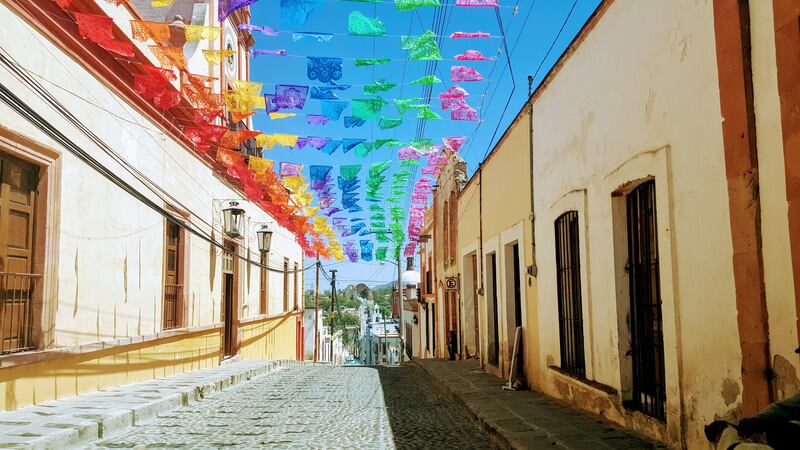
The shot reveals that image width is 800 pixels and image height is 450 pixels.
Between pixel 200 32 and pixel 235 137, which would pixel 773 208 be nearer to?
pixel 200 32

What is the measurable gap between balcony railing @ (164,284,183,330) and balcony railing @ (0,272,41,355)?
416cm

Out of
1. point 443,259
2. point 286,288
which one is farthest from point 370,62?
point 286,288

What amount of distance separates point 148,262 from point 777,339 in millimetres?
8855

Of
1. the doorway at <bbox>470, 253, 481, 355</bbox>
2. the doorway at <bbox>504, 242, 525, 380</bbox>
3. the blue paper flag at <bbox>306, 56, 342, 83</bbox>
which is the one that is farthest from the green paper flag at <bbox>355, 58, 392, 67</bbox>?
the doorway at <bbox>470, 253, 481, 355</bbox>

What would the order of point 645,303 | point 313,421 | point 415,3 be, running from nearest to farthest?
point 645,303 → point 313,421 → point 415,3

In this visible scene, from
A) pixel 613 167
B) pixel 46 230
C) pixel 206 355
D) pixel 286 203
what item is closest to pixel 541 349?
pixel 613 167

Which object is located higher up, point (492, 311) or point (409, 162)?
point (409, 162)

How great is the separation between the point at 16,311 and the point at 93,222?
1817 mm

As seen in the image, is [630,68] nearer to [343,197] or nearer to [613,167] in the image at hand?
[613,167]

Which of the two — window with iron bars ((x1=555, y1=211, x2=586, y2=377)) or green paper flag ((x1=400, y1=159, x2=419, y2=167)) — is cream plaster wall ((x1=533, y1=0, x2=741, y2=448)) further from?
green paper flag ((x1=400, y1=159, x2=419, y2=167))

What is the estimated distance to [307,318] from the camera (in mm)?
39750

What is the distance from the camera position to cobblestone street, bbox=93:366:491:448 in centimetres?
632

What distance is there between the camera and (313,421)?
7.59 meters

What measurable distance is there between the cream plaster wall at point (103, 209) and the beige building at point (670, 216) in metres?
5.62
